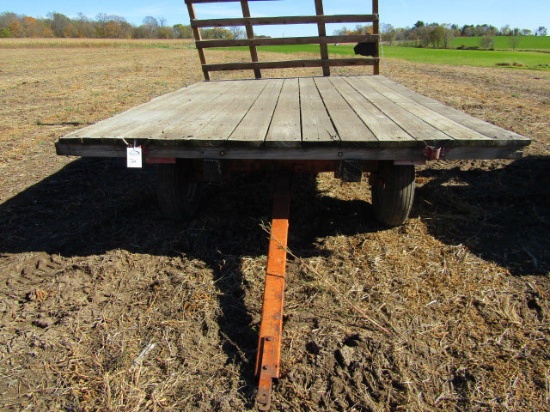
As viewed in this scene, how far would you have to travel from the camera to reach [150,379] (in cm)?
195

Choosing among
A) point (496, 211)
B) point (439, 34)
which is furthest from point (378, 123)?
point (439, 34)

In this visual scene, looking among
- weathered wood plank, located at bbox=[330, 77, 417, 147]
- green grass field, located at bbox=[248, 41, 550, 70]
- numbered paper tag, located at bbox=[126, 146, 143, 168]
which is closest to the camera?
weathered wood plank, located at bbox=[330, 77, 417, 147]

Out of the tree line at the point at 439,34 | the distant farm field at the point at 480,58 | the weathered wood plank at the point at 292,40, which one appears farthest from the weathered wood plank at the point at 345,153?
the tree line at the point at 439,34

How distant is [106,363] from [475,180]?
4013 millimetres

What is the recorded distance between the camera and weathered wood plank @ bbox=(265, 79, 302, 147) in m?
2.48

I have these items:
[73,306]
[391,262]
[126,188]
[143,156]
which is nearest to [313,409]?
[391,262]

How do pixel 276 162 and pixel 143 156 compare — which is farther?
pixel 276 162

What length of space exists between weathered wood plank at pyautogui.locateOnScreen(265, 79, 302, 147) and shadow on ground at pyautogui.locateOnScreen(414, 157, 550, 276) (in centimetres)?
149

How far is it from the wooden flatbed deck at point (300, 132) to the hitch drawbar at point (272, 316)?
0.53 meters

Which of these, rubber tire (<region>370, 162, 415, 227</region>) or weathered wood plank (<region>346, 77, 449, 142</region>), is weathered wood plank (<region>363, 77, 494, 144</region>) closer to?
weathered wood plank (<region>346, 77, 449, 142</region>)

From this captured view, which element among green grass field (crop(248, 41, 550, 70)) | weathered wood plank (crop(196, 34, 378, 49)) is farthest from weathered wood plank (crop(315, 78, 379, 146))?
green grass field (crop(248, 41, 550, 70))

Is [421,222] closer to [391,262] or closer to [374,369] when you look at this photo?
[391,262]

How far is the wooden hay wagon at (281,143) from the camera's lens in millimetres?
2459

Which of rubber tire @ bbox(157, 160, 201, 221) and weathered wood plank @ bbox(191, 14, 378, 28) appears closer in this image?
rubber tire @ bbox(157, 160, 201, 221)
